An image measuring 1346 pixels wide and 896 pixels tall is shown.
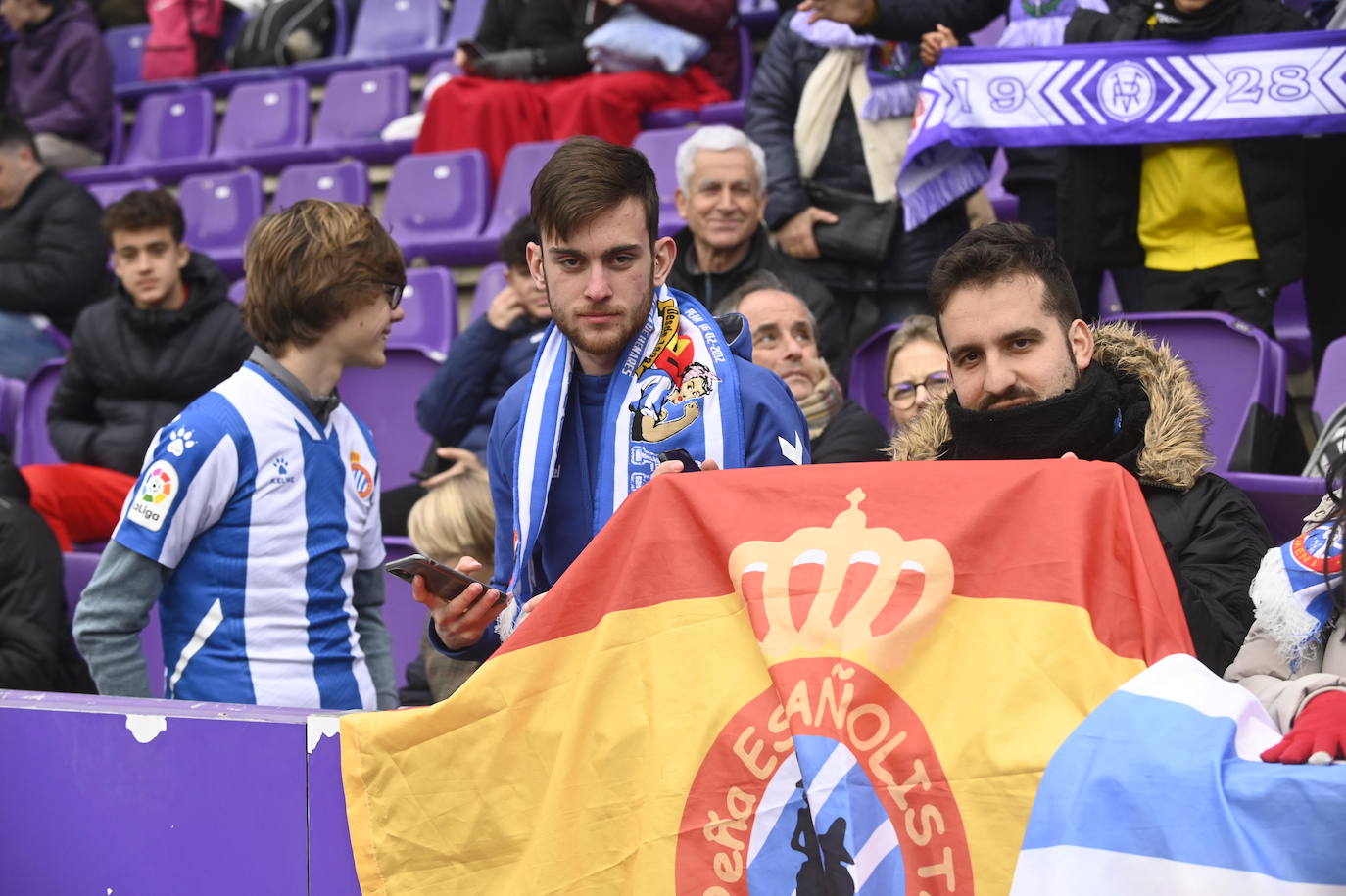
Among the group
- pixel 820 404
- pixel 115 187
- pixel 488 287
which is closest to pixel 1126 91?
pixel 820 404

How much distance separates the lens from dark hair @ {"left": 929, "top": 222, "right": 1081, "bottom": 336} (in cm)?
268

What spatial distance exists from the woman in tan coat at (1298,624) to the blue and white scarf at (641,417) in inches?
35.9

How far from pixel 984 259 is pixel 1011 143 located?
2442 mm

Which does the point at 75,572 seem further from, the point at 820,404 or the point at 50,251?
the point at 50,251

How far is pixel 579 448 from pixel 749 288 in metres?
1.88

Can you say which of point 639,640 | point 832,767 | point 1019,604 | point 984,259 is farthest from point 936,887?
point 984,259

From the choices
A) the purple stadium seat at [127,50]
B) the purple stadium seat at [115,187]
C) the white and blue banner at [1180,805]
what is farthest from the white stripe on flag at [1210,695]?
the purple stadium seat at [127,50]

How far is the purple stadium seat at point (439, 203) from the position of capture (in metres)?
7.24

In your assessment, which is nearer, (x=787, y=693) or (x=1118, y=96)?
(x=787, y=693)

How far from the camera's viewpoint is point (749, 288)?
4.59m

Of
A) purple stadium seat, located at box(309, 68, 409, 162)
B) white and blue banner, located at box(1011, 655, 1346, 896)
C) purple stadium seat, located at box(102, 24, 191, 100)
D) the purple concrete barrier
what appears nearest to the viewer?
white and blue banner, located at box(1011, 655, 1346, 896)

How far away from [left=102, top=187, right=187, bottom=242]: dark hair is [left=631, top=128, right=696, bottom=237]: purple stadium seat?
2176 mm

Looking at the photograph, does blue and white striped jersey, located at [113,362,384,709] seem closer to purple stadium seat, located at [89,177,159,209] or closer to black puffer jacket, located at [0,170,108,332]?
black puffer jacket, located at [0,170,108,332]

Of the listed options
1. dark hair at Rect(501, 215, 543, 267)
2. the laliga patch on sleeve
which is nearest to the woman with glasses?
dark hair at Rect(501, 215, 543, 267)
